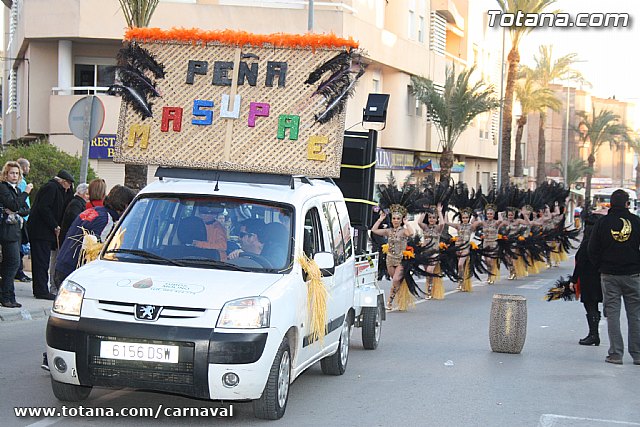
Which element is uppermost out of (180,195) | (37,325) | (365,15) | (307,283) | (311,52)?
(365,15)

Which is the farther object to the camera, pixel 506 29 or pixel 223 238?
pixel 506 29

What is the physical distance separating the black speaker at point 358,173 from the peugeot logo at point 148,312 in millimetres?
5978

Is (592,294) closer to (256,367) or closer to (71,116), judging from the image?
(256,367)

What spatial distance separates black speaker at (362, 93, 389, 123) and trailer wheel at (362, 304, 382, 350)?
3.25m

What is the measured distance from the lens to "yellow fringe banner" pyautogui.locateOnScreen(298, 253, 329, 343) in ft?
27.8

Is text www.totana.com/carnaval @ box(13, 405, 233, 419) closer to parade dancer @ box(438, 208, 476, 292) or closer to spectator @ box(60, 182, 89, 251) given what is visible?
spectator @ box(60, 182, 89, 251)

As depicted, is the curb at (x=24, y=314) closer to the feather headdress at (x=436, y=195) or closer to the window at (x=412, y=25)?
the feather headdress at (x=436, y=195)

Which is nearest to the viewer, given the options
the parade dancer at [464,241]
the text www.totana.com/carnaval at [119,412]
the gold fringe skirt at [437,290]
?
the text www.totana.com/carnaval at [119,412]

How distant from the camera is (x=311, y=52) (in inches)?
385

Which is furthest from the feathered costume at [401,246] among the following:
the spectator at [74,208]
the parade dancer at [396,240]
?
the spectator at [74,208]

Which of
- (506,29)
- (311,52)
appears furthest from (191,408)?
(506,29)

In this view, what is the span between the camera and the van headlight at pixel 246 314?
24.1 ft

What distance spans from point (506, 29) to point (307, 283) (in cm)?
4313

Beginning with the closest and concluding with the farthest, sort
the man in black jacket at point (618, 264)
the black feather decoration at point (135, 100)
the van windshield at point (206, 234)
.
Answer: the van windshield at point (206, 234)
the black feather decoration at point (135, 100)
the man in black jacket at point (618, 264)
